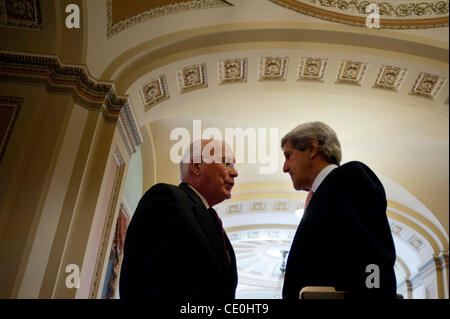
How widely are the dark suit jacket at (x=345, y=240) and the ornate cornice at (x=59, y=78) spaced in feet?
15.4

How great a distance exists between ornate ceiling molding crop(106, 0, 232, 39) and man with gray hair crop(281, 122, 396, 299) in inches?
205

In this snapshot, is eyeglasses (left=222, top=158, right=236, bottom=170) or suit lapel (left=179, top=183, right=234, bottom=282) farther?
eyeglasses (left=222, top=158, right=236, bottom=170)

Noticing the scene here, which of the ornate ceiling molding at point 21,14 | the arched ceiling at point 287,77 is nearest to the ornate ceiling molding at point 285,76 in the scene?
the arched ceiling at point 287,77

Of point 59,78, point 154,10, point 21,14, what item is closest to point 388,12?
point 154,10

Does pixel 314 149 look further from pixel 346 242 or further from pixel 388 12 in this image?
pixel 388 12

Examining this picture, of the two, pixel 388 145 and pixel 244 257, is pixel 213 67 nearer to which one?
pixel 388 145

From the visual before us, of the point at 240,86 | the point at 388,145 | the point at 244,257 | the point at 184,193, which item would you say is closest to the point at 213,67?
the point at 240,86

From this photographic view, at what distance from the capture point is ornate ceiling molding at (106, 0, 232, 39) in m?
6.10

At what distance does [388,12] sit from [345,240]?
6545 mm

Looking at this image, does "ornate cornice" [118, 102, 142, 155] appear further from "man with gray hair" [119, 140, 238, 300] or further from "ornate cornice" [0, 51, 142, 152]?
"man with gray hair" [119, 140, 238, 300]

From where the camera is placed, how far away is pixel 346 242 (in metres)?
1.58

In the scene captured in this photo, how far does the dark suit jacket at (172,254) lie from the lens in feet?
4.99

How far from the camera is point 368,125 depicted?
387 inches

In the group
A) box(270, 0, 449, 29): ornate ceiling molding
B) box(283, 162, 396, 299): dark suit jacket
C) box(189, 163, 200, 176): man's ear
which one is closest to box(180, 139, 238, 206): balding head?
box(189, 163, 200, 176): man's ear
